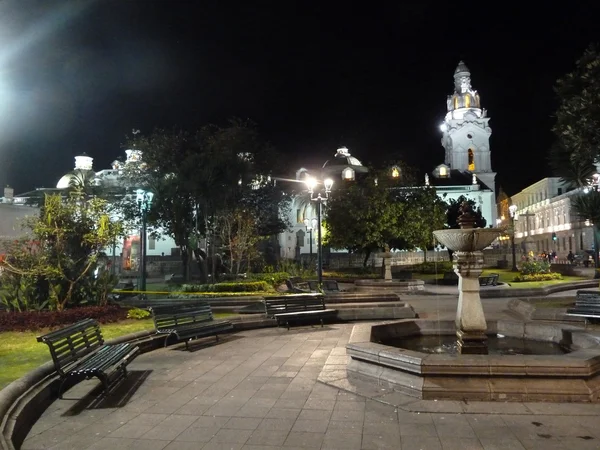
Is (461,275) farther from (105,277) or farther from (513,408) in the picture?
(105,277)

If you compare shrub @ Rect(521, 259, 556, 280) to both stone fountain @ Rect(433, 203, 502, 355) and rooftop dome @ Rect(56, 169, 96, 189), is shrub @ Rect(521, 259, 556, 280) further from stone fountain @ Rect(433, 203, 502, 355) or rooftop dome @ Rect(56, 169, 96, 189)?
rooftop dome @ Rect(56, 169, 96, 189)

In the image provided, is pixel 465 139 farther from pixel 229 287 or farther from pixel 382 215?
pixel 229 287

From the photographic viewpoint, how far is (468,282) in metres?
7.59

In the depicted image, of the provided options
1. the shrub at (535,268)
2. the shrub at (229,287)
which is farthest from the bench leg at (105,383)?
the shrub at (535,268)

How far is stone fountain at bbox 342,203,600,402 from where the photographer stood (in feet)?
18.7

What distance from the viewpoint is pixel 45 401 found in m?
5.89

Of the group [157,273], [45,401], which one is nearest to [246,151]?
[157,273]

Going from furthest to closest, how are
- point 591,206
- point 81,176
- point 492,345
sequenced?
point 591,206
point 81,176
point 492,345

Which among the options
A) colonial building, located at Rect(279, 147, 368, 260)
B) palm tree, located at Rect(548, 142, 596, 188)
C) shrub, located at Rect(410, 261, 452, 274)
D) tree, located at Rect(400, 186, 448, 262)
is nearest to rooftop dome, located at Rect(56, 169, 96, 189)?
palm tree, located at Rect(548, 142, 596, 188)

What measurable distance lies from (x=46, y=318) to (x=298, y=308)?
18.9ft

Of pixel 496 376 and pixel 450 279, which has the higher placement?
pixel 450 279

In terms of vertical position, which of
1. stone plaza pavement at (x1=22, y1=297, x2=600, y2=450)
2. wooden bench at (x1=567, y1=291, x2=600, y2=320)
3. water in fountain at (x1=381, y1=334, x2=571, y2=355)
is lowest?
stone plaza pavement at (x1=22, y1=297, x2=600, y2=450)

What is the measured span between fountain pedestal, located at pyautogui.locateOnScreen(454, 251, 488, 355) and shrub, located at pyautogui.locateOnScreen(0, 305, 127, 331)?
822 cm

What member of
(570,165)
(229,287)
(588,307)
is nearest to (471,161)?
(570,165)
